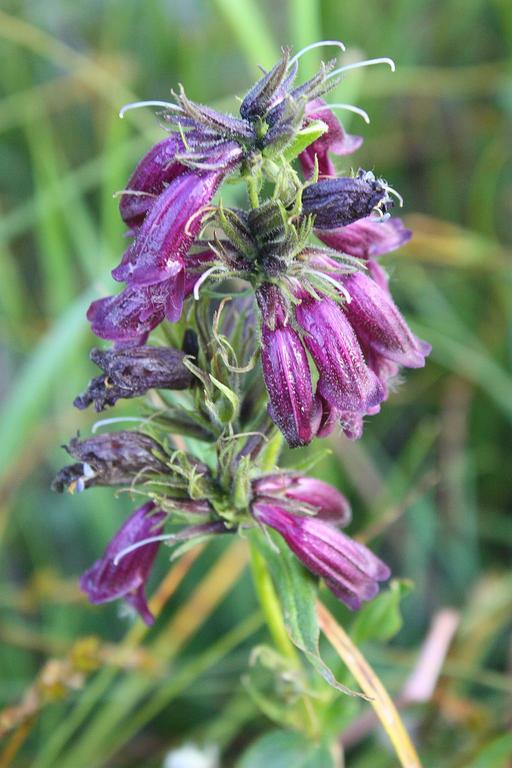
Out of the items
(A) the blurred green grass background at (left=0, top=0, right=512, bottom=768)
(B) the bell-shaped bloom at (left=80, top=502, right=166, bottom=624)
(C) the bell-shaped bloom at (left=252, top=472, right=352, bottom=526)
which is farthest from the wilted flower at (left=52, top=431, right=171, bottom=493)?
(A) the blurred green grass background at (left=0, top=0, right=512, bottom=768)

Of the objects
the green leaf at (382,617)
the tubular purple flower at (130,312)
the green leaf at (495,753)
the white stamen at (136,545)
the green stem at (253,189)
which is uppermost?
the green stem at (253,189)

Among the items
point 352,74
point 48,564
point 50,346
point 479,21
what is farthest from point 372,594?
point 479,21

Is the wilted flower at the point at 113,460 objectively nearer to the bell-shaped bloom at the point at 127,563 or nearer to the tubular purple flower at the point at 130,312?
the bell-shaped bloom at the point at 127,563

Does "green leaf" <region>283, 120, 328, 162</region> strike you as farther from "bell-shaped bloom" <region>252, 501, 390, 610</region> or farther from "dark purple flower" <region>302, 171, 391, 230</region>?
"bell-shaped bloom" <region>252, 501, 390, 610</region>

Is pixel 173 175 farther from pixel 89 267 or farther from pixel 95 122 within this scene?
pixel 95 122

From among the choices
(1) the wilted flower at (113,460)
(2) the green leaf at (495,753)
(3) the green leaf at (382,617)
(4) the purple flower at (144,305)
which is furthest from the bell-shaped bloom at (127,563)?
(2) the green leaf at (495,753)

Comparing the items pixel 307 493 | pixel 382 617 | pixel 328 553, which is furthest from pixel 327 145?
pixel 382 617
